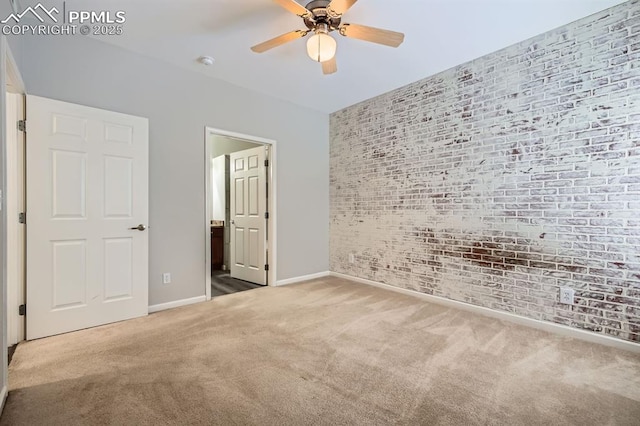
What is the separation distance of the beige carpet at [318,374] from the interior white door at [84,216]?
9.4 inches

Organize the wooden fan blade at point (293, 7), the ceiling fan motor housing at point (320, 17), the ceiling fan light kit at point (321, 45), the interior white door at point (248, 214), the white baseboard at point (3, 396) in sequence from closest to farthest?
the white baseboard at point (3, 396), the wooden fan blade at point (293, 7), the ceiling fan motor housing at point (320, 17), the ceiling fan light kit at point (321, 45), the interior white door at point (248, 214)

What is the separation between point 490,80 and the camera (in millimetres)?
3119

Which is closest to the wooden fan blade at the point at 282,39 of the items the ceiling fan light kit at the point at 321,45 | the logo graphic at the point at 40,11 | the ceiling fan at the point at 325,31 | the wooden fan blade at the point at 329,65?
the ceiling fan at the point at 325,31

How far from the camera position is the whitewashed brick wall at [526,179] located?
2406 mm

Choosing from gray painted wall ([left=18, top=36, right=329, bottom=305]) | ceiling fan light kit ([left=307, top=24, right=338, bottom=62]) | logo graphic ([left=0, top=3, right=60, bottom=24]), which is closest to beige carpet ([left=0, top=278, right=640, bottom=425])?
gray painted wall ([left=18, top=36, right=329, bottom=305])

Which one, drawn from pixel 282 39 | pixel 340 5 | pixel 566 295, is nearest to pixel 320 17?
pixel 340 5

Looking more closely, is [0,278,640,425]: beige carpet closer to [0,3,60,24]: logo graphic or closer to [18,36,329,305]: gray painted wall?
[18,36,329,305]: gray painted wall

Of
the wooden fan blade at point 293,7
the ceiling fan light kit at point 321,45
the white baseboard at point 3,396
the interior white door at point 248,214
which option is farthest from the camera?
the interior white door at point 248,214

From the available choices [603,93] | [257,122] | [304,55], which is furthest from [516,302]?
[257,122]

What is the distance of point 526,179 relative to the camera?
2867mm

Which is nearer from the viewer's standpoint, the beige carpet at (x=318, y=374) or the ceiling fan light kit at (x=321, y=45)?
the beige carpet at (x=318, y=374)

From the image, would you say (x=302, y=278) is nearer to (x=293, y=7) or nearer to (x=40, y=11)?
(x=293, y=7)

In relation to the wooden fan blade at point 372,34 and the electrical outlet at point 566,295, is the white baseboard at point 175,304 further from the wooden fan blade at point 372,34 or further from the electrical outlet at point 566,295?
the electrical outlet at point 566,295

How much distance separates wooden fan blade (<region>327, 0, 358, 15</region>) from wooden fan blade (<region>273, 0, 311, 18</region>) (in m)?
0.18
